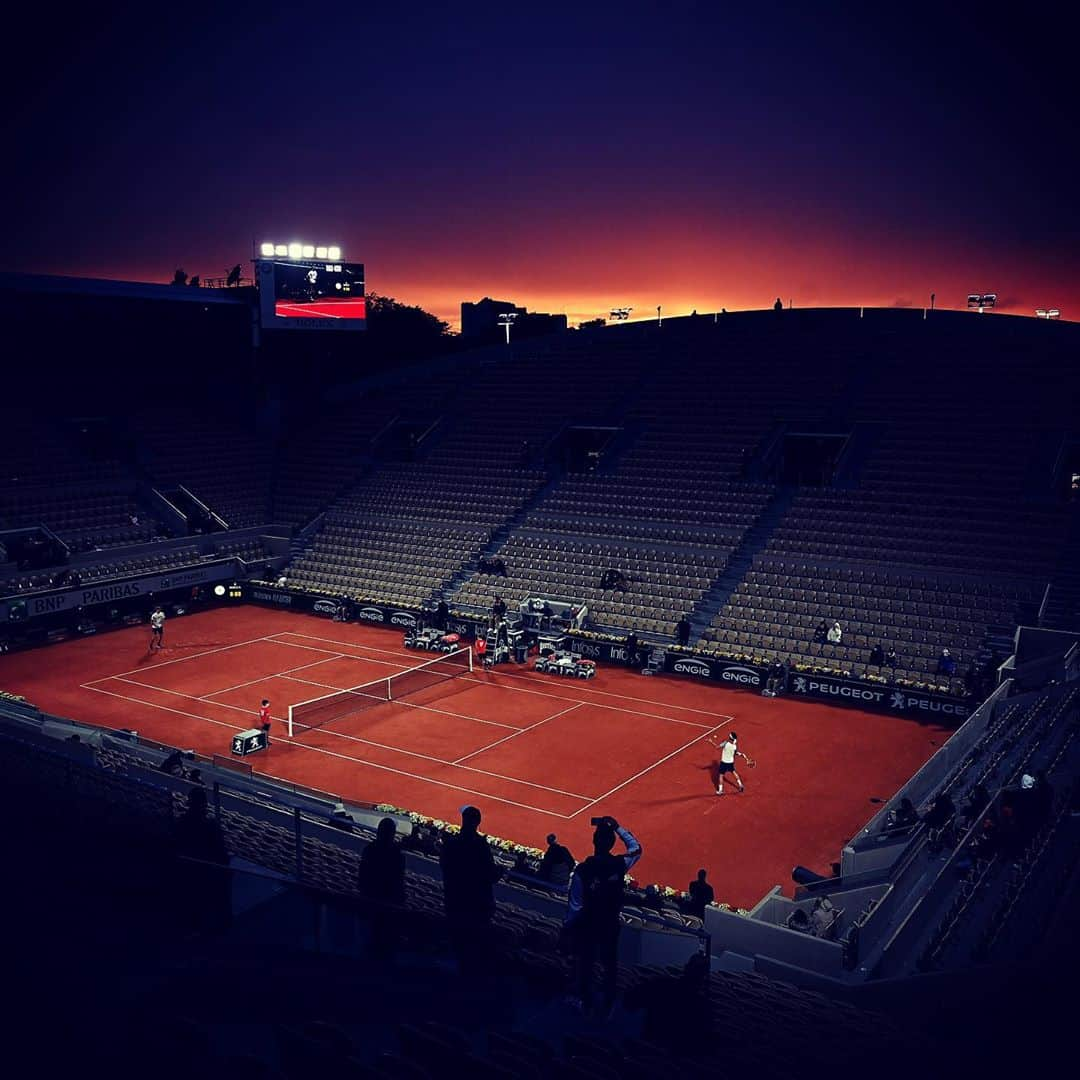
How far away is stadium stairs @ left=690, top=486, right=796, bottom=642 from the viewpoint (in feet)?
115

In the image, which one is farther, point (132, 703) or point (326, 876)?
point (132, 703)

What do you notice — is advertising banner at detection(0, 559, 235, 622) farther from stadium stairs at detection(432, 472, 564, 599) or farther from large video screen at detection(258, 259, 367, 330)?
large video screen at detection(258, 259, 367, 330)

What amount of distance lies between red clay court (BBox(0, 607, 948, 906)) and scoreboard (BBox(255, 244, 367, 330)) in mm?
18530

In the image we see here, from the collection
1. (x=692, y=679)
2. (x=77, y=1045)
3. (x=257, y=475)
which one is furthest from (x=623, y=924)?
(x=257, y=475)

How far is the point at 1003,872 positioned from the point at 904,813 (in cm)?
414

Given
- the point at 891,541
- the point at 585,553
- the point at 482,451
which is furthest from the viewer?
the point at 482,451

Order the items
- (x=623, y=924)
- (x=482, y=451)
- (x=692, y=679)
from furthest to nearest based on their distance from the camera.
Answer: (x=482, y=451) → (x=692, y=679) → (x=623, y=924)

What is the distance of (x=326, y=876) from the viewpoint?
1287 centimetres

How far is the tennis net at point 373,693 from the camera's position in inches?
1089

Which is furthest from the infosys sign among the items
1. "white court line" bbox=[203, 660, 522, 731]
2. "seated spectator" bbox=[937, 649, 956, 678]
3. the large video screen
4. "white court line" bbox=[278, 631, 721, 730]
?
the large video screen

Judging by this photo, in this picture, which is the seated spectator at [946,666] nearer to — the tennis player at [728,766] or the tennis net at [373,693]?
the tennis player at [728,766]

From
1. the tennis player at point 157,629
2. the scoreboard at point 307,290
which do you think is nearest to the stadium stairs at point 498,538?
the tennis player at point 157,629

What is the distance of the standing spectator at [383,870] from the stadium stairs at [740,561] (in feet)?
79.6

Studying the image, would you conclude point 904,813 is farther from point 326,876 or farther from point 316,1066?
point 316,1066
